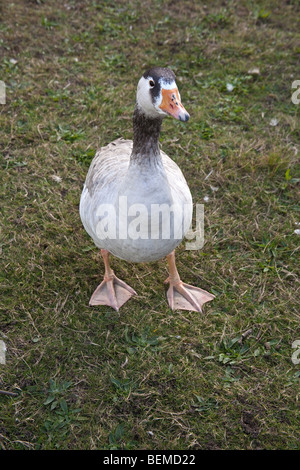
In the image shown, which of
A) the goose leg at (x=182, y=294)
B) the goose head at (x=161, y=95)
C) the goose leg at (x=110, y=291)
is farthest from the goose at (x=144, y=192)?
the goose leg at (x=182, y=294)

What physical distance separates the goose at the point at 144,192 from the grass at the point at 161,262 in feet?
2.72

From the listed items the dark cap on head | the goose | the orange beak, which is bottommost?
the goose

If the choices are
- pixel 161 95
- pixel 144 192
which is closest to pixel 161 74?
pixel 161 95

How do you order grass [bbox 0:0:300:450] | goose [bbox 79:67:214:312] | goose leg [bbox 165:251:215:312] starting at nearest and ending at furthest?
goose [bbox 79:67:214:312], grass [bbox 0:0:300:450], goose leg [bbox 165:251:215:312]

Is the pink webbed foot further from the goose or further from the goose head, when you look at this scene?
the goose head

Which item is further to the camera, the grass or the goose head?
the grass

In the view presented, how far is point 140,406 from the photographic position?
3029mm

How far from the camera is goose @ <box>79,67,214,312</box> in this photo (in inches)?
98.7

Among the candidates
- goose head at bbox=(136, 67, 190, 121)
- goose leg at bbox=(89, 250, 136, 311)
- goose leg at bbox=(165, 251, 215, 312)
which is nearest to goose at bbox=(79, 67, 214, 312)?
goose head at bbox=(136, 67, 190, 121)

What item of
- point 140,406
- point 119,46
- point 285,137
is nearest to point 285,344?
point 140,406

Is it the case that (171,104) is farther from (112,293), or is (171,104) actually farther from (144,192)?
(112,293)

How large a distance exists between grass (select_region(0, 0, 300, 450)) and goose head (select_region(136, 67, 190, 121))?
1.77 m

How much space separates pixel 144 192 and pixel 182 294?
1.28m

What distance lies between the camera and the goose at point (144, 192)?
2.51 m
